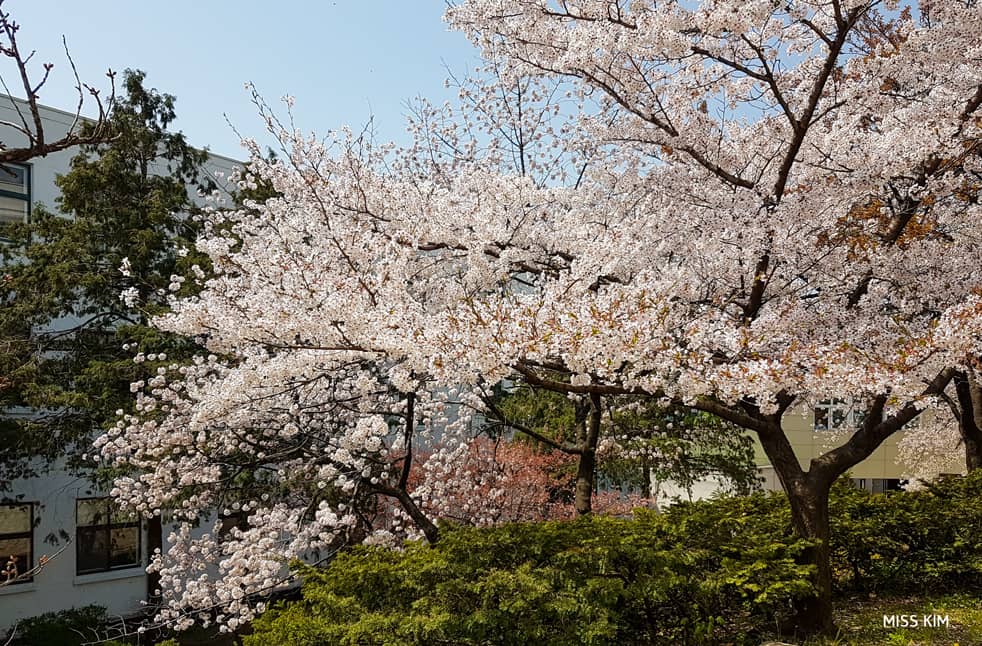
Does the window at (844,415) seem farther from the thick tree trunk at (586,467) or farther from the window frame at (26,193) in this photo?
the window frame at (26,193)

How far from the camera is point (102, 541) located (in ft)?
43.4

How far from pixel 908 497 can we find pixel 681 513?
3068mm

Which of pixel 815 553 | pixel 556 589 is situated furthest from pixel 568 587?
pixel 815 553

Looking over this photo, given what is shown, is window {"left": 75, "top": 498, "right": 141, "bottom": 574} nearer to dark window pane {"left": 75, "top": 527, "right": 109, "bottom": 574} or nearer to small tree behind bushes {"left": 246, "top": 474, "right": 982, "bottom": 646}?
dark window pane {"left": 75, "top": 527, "right": 109, "bottom": 574}

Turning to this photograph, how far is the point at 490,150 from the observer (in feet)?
28.2

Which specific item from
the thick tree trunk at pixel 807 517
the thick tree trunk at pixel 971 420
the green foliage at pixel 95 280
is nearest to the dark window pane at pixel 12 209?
the green foliage at pixel 95 280

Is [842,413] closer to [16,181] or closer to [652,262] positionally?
[652,262]

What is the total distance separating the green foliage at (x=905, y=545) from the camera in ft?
21.2

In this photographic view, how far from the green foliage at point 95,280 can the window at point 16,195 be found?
8.57 ft

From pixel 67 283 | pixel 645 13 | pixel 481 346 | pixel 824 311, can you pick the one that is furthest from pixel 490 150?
pixel 67 283

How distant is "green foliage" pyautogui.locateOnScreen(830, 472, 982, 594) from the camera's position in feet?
21.2

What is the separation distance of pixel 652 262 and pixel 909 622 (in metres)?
3.53

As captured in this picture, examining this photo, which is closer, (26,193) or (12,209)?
(12,209)

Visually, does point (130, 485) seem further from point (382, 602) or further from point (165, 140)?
point (165, 140)
